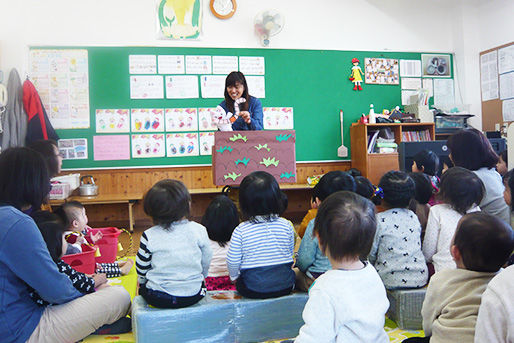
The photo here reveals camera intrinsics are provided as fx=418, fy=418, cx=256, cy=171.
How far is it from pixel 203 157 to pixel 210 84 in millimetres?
887

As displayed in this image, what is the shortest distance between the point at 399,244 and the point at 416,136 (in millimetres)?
3806

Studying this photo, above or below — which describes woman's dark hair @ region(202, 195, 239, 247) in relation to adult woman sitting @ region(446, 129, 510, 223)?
below

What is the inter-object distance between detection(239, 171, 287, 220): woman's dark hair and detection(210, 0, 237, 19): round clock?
12.2 ft

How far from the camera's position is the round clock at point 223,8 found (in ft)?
16.6

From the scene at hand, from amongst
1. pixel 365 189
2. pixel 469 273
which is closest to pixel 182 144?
pixel 365 189

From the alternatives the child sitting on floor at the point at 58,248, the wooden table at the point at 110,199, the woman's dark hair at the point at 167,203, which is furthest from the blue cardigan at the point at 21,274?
the wooden table at the point at 110,199

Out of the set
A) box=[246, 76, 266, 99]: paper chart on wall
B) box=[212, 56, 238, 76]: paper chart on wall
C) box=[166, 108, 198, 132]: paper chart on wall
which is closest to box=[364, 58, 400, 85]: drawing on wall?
box=[246, 76, 266, 99]: paper chart on wall

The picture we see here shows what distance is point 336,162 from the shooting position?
5.44 m

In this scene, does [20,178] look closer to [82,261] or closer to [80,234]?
[82,261]

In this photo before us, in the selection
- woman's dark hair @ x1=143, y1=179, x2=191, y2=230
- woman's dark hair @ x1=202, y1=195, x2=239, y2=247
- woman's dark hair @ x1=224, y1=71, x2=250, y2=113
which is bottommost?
woman's dark hair @ x1=202, y1=195, x2=239, y2=247

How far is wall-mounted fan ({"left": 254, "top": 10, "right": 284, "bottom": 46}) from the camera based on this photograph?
16.5 feet

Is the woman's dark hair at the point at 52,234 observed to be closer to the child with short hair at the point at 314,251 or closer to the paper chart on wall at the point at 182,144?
the child with short hair at the point at 314,251

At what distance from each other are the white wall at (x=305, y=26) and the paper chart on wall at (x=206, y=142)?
3.55 feet

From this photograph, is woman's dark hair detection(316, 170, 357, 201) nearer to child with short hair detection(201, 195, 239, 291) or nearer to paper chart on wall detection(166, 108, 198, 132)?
child with short hair detection(201, 195, 239, 291)
